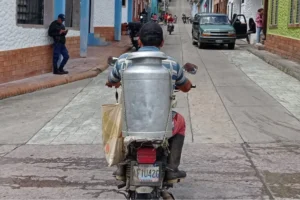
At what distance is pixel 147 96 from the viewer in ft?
12.9

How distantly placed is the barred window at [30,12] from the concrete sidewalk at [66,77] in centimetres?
150

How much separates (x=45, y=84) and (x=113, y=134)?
8.55 metres

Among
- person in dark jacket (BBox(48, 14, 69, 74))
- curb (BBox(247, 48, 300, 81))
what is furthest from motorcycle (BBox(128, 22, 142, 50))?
person in dark jacket (BBox(48, 14, 69, 74))

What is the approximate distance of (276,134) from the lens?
8.07 m

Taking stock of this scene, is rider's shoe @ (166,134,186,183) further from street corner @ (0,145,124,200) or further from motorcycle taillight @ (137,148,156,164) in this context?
street corner @ (0,145,124,200)

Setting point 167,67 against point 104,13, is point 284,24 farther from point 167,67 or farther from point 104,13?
point 167,67

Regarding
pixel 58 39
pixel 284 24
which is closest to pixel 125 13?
pixel 284 24

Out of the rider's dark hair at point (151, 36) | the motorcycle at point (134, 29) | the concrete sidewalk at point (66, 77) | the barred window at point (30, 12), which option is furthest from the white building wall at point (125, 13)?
the rider's dark hair at point (151, 36)

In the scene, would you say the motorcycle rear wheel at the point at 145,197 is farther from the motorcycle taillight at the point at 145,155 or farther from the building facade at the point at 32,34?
the building facade at the point at 32,34

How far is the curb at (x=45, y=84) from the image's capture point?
1115 centimetres

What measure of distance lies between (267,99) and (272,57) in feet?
26.0

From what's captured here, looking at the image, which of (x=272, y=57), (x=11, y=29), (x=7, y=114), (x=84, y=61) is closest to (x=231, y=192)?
(x=7, y=114)

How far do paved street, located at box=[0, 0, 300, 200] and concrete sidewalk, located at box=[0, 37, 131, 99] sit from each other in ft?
0.74

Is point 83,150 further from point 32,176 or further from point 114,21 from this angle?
point 114,21
